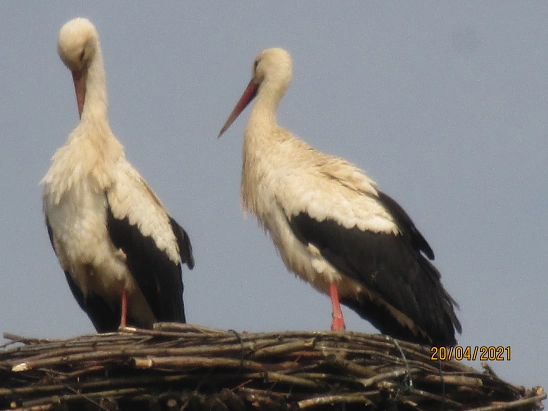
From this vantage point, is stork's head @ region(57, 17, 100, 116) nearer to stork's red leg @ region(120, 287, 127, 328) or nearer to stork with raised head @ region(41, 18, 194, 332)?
stork with raised head @ region(41, 18, 194, 332)

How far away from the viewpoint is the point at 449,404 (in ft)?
24.5

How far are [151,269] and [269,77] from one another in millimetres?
1774

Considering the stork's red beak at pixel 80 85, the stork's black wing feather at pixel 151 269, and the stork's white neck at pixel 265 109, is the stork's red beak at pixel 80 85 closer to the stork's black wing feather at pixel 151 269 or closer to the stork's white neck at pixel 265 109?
the stork's black wing feather at pixel 151 269

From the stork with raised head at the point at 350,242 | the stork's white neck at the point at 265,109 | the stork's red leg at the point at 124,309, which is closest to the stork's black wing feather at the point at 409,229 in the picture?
the stork with raised head at the point at 350,242

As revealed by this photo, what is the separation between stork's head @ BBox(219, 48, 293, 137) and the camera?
31.9ft

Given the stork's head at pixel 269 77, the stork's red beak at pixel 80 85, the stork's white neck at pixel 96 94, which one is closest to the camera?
the stork's white neck at pixel 96 94

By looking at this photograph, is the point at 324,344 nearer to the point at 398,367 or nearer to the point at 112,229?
the point at 398,367

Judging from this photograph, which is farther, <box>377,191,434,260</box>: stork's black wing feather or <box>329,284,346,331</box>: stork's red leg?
<box>377,191,434,260</box>: stork's black wing feather

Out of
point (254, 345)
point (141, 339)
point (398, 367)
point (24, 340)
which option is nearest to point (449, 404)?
point (398, 367)

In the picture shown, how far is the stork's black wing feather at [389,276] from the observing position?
28.2 ft

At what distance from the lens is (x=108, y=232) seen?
28.3 feet

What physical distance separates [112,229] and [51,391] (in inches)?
65.5

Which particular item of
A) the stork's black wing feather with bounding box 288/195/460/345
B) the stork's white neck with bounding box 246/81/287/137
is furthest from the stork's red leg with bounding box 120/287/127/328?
the stork's white neck with bounding box 246/81/287/137

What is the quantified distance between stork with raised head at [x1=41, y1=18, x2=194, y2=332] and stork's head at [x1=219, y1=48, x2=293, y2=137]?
3.92 ft
